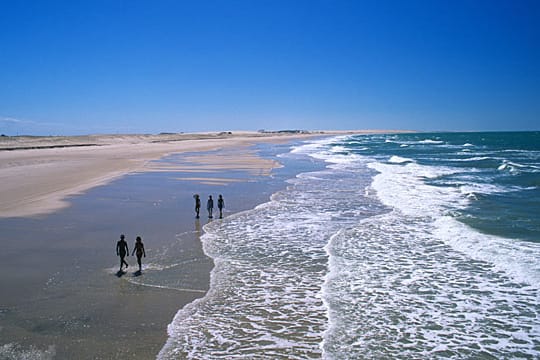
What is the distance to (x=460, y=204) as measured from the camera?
68.9ft

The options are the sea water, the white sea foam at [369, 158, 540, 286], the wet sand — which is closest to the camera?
the wet sand

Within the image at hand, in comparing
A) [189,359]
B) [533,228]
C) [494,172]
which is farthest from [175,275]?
[494,172]

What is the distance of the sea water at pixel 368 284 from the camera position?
7.93 m

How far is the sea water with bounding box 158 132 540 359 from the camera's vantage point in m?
7.93

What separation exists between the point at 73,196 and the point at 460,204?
63.1 ft

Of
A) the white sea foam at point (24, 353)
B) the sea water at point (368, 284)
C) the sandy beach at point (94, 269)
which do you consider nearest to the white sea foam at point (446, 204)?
the sea water at point (368, 284)

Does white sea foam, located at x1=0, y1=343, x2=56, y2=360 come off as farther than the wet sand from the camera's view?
No

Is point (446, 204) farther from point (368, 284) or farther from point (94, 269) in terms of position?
point (94, 269)

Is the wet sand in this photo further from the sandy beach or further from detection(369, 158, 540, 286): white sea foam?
detection(369, 158, 540, 286): white sea foam

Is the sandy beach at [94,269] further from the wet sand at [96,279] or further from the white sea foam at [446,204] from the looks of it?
the white sea foam at [446,204]

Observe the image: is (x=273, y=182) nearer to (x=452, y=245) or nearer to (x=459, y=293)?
(x=452, y=245)

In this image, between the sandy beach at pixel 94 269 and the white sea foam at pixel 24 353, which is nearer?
the white sea foam at pixel 24 353

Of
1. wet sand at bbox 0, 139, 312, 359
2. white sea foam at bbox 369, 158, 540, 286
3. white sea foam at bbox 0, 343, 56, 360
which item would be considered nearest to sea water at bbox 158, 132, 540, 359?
white sea foam at bbox 369, 158, 540, 286

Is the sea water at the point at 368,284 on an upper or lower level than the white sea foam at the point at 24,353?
lower
